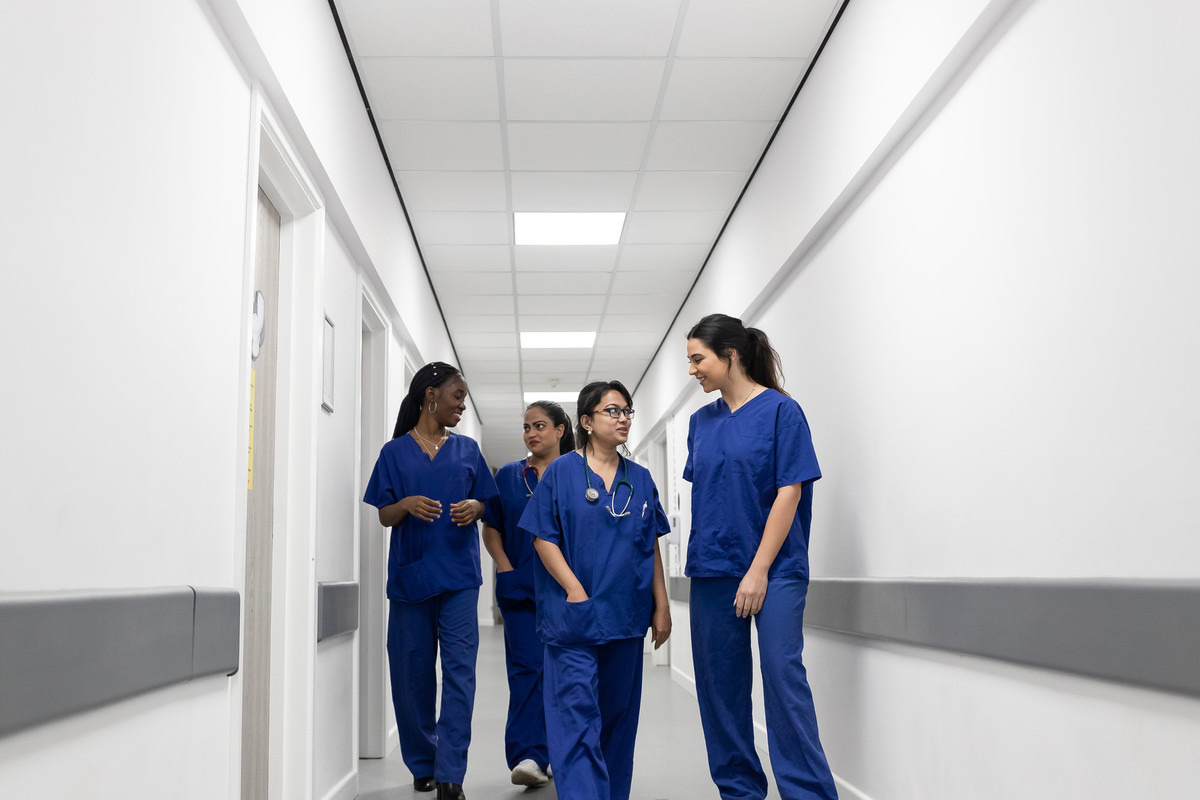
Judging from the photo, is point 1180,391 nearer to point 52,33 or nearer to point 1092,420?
point 1092,420

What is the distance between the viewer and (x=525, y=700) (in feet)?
11.4

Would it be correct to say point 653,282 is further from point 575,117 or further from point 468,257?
point 575,117

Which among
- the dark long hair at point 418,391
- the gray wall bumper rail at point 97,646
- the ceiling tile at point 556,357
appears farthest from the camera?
the ceiling tile at point 556,357

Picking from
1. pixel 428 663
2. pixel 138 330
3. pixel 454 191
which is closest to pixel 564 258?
pixel 454 191

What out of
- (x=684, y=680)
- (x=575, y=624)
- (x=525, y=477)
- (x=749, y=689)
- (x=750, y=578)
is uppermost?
(x=525, y=477)

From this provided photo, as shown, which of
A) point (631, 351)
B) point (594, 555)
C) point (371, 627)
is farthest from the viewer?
point (631, 351)

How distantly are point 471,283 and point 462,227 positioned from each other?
3.58ft

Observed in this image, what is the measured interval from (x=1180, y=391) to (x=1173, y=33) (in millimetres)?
552

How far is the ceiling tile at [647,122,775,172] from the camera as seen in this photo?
165 inches

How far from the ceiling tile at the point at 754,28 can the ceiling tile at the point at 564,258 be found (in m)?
2.24

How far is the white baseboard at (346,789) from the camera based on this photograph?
10.4ft

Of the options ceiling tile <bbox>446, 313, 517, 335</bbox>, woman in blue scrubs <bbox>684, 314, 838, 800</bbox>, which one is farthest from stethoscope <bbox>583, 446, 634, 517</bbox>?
ceiling tile <bbox>446, 313, 517, 335</bbox>

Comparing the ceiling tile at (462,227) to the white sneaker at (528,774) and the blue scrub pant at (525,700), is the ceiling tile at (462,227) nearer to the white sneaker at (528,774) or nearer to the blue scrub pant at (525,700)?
the blue scrub pant at (525,700)

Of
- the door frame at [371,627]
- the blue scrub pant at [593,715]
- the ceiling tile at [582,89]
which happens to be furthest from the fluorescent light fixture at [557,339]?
the blue scrub pant at [593,715]
